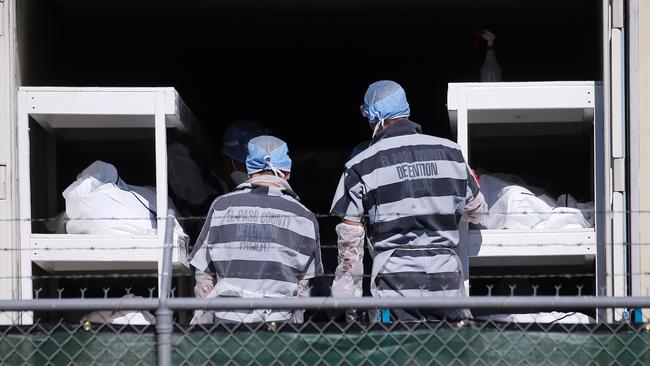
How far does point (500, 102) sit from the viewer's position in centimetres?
607

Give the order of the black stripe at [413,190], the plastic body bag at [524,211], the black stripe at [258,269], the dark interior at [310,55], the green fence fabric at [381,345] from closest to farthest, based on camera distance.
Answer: the green fence fabric at [381,345]
the black stripe at [413,190]
the black stripe at [258,269]
the plastic body bag at [524,211]
the dark interior at [310,55]

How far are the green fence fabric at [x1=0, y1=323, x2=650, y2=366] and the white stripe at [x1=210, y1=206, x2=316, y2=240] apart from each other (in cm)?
114

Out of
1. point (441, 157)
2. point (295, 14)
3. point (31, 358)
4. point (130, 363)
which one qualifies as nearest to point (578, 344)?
point (441, 157)

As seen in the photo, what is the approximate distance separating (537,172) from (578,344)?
292 cm

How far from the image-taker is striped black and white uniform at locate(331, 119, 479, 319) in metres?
5.24

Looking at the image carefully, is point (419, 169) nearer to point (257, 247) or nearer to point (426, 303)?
point (257, 247)

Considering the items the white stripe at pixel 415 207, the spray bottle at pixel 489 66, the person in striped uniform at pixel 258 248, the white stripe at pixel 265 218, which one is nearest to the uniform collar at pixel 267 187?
the person in striped uniform at pixel 258 248

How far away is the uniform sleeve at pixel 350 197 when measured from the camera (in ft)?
17.8

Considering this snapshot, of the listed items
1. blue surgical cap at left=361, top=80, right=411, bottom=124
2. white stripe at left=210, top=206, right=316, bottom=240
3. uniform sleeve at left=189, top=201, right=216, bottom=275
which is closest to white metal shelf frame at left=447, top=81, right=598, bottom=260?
blue surgical cap at left=361, top=80, right=411, bottom=124

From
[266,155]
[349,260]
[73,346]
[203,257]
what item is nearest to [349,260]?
[349,260]

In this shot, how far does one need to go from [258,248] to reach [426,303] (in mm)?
1469

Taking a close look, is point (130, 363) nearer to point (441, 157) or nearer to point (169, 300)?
point (169, 300)

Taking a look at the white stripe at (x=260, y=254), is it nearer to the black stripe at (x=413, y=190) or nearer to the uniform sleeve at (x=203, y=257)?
the uniform sleeve at (x=203, y=257)

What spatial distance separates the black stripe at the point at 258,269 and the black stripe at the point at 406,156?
554 mm
